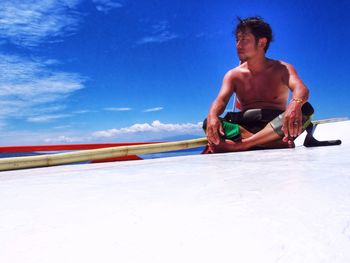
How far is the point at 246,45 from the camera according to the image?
1933 mm

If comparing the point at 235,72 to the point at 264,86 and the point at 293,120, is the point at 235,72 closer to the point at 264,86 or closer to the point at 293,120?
the point at 264,86

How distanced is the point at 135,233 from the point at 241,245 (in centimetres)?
13

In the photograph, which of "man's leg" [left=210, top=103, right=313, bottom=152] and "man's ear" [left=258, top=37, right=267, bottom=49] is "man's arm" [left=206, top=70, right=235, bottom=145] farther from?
"man's ear" [left=258, top=37, right=267, bottom=49]

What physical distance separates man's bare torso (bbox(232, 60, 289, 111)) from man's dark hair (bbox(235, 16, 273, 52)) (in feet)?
0.64

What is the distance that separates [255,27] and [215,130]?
75 centimetres

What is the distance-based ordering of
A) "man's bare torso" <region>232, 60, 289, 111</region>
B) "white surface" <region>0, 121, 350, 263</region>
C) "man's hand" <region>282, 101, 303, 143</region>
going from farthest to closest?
"man's bare torso" <region>232, 60, 289, 111</region>, "man's hand" <region>282, 101, 303, 143</region>, "white surface" <region>0, 121, 350, 263</region>

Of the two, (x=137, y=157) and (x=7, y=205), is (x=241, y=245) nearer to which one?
(x=7, y=205)

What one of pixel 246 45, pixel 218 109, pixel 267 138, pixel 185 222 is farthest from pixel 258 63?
pixel 185 222

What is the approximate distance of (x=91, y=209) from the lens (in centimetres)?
49

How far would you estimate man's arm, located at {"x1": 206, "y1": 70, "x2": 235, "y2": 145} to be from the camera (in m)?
1.76

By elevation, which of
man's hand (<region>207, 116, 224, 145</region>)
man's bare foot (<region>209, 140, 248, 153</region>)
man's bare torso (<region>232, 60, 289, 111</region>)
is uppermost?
man's bare torso (<region>232, 60, 289, 111</region>)

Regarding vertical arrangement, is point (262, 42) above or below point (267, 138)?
above

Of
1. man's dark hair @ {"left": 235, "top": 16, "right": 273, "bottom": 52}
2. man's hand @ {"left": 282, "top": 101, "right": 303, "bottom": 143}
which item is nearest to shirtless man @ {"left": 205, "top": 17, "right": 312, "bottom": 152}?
man's dark hair @ {"left": 235, "top": 16, "right": 273, "bottom": 52}

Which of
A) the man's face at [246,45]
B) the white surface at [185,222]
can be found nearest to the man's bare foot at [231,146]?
the man's face at [246,45]
